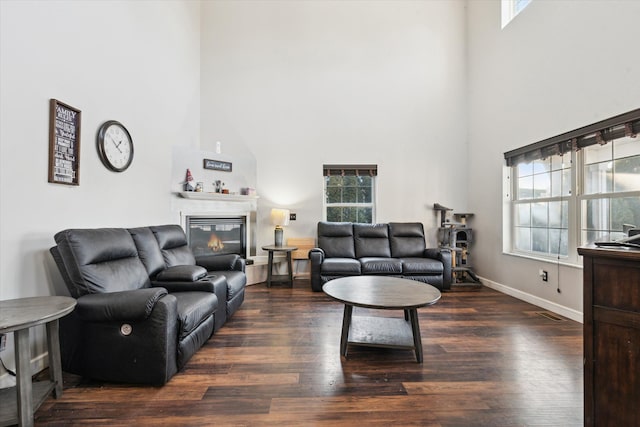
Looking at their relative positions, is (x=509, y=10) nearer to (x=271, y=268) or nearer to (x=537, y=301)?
(x=537, y=301)

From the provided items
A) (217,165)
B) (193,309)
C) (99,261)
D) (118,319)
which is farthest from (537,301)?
(217,165)

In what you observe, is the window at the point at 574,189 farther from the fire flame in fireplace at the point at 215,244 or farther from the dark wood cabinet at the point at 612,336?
the fire flame in fireplace at the point at 215,244

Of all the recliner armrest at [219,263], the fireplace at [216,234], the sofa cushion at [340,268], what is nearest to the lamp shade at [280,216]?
the fireplace at [216,234]

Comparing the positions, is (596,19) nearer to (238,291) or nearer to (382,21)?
(382,21)

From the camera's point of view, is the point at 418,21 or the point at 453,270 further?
the point at 418,21

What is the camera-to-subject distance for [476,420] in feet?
4.97

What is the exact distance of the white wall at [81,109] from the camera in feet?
5.97

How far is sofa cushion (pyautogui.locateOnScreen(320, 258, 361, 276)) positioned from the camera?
3973 mm

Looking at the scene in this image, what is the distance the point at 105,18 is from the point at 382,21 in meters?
4.05

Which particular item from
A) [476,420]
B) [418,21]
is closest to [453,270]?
[476,420]

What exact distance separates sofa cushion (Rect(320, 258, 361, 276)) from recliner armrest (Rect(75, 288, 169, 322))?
8.15 feet

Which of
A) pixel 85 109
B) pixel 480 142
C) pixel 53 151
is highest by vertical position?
pixel 480 142

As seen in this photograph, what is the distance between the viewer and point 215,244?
4250 mm

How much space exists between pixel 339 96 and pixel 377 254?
9.12ft
